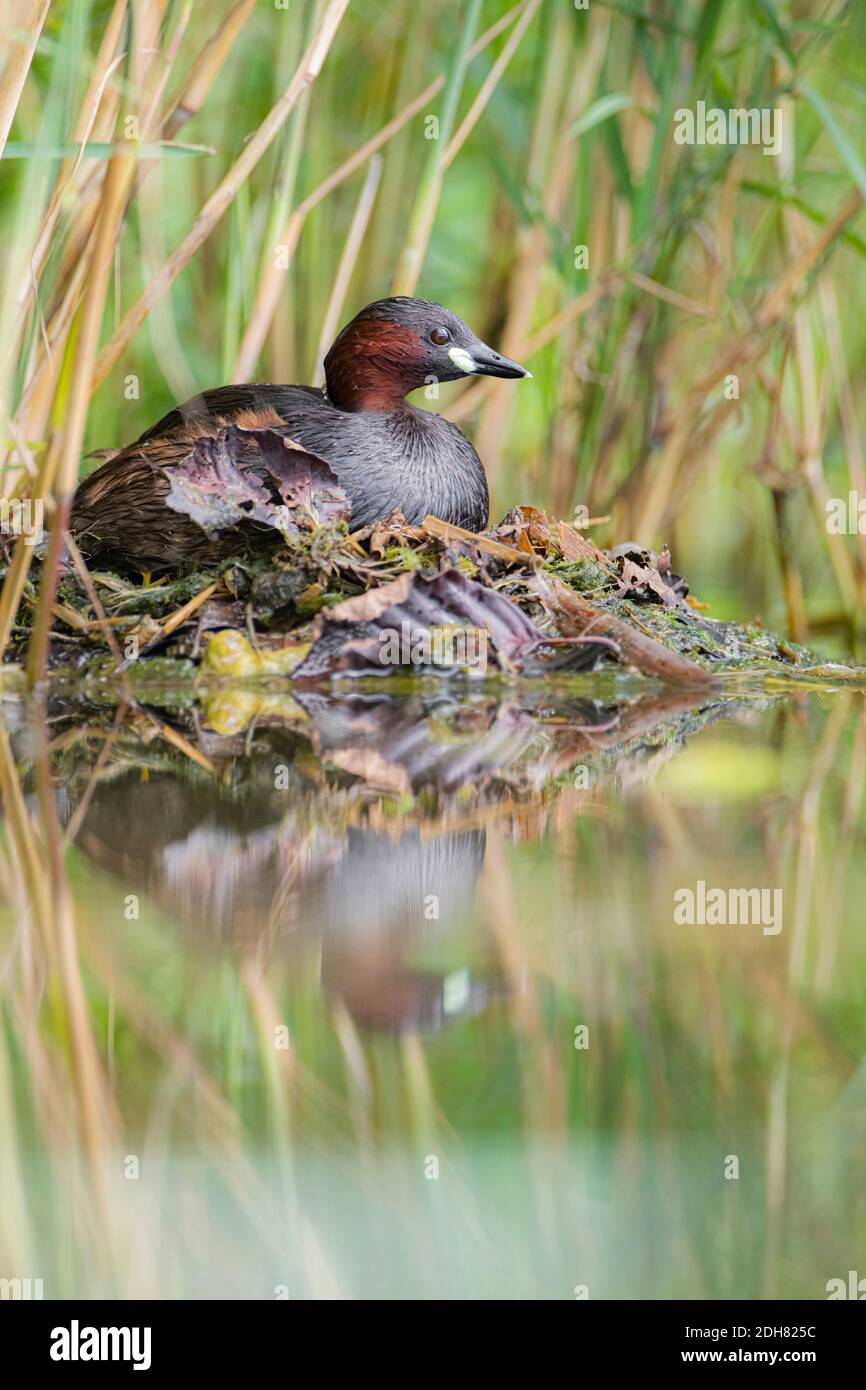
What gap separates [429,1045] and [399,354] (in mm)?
3142

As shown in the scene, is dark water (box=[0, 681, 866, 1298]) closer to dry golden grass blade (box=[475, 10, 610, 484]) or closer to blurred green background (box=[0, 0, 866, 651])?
blurred green background (box=[0, 0, 866, 651])

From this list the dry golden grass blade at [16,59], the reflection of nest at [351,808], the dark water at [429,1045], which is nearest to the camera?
the dark water at [429,1045]

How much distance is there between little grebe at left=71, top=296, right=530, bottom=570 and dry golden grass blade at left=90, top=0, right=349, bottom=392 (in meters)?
0.35

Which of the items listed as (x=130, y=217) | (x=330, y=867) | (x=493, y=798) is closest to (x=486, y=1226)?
(x=330, y=867)

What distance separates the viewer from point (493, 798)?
217cm

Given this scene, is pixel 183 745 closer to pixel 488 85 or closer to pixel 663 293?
pixel 488 85

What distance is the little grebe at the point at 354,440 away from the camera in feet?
12.2

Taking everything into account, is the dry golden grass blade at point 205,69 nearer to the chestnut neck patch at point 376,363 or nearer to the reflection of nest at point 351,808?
the chestnut neck patch at point 376,363

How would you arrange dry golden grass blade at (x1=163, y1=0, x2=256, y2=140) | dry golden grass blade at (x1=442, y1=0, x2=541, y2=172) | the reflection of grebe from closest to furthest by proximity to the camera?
the reflection of grebe < dry golden grass blade at (x1=163, y1=0, x2=256, y2=140) < dry golden grass blade at (x1=442, y1=0, x2=541, y2=172)

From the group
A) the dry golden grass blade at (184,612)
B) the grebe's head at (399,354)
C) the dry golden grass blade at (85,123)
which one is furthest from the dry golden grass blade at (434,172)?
the dry golden grass blade at (184,612)

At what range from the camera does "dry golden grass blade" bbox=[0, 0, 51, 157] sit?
8.85 ft

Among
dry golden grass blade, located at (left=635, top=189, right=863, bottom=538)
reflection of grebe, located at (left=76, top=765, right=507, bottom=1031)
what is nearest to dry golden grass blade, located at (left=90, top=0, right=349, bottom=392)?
reflection of grebe, located at (left=76, top=765, right=507, bottom=1031)

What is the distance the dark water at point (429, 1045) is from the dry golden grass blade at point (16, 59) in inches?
55.2

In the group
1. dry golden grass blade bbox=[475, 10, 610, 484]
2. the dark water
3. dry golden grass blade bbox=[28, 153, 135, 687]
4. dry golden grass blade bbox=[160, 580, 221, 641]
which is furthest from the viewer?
dry golden grass blade bbox=[475, 10, 610, 484]
